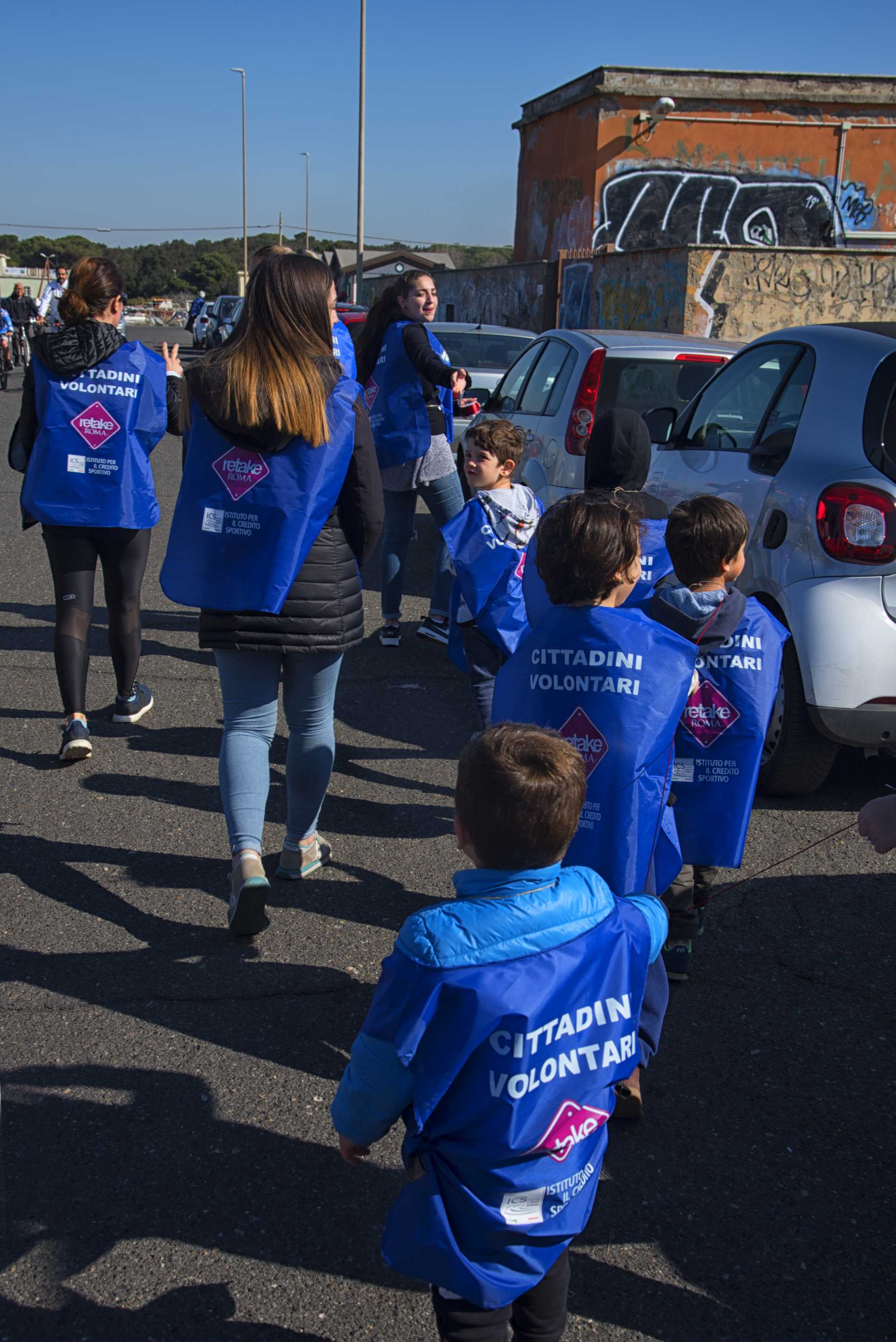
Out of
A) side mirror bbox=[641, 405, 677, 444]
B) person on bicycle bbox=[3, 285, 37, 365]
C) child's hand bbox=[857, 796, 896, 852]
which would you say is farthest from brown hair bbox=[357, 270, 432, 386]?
person on bicycle bbox=[3, 285, 37, 365]

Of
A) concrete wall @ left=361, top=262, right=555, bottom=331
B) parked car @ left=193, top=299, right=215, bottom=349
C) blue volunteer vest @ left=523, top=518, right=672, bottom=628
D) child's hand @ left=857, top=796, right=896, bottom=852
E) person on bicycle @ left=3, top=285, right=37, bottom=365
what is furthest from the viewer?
parked car @ left=193, top=299, right=215, bottom=349

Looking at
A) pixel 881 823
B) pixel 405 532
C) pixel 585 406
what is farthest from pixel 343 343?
pixel 881 823

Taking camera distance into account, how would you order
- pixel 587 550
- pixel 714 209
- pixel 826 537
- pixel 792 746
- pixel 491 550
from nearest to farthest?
pixel 587 550 → pixel 491 550 → pixel 826 537 → pixel 792 746 → pixel 714 209

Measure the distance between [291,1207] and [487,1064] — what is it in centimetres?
104

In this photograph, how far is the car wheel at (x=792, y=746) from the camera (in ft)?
14.9

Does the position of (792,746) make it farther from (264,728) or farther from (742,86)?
(742,86)

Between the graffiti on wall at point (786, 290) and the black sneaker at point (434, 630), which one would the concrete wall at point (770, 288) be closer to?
the graffiti on wall at point (786, 290)

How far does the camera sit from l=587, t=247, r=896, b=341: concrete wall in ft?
49.9

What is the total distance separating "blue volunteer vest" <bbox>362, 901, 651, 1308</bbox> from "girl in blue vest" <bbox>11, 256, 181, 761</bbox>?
3.49m

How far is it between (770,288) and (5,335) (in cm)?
1553

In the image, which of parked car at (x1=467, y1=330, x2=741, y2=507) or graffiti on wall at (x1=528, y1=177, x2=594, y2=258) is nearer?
parked car at (x1=467, y1=330, x2=741, y2=507)

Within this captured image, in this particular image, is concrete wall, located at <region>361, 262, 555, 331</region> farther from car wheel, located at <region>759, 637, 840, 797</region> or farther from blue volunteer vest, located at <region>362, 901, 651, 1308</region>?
blue volunteer vest, located at <region>362, 901, 651, 1308</region>

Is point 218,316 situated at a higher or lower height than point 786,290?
Answer: lower

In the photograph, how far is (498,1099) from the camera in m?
1.75
